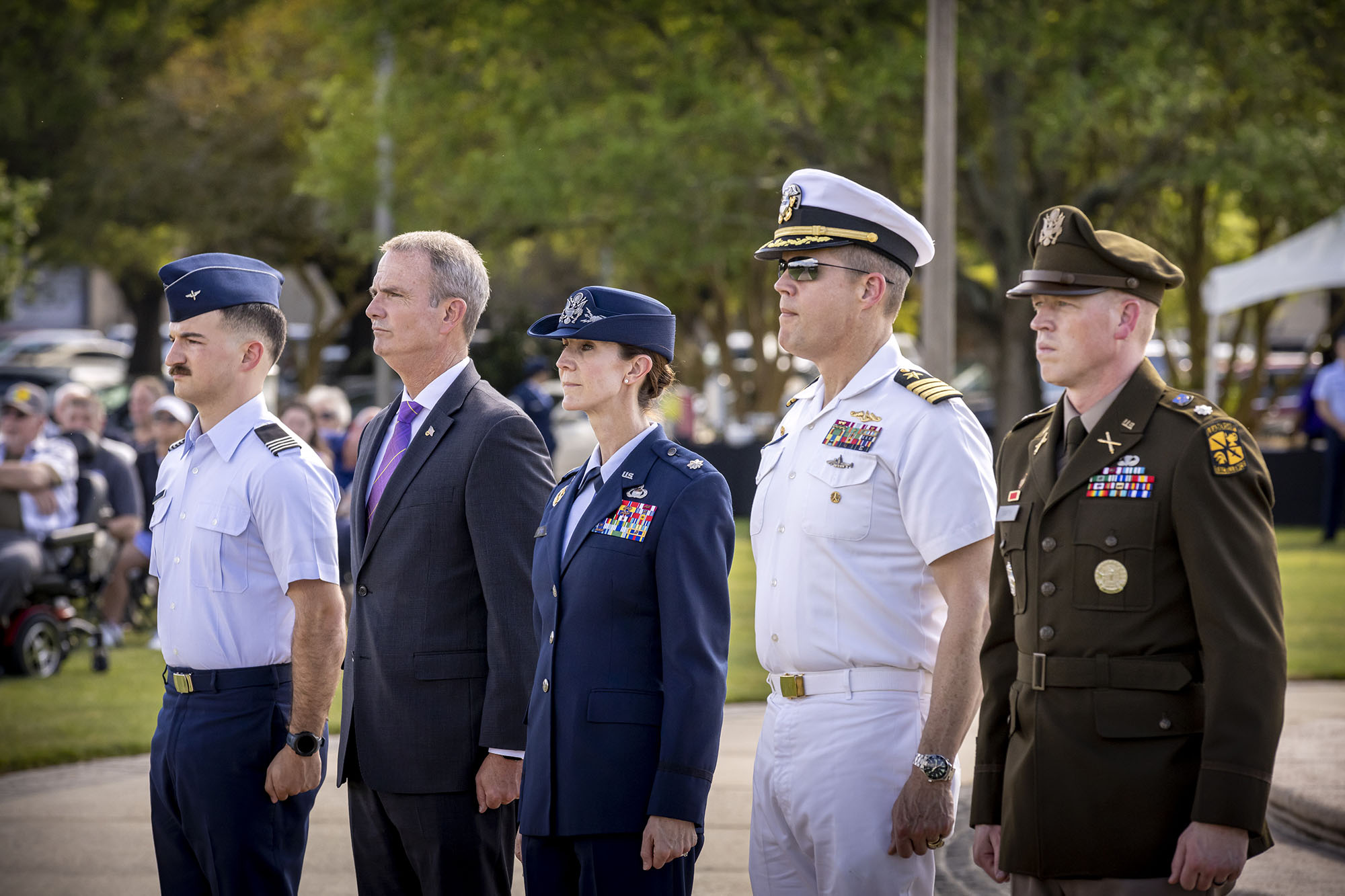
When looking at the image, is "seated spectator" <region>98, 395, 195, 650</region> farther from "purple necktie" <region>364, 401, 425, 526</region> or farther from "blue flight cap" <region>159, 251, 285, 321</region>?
"purple necktie" <region>364, 401, 425, 526</region>

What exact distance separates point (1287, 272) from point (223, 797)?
52.6ft

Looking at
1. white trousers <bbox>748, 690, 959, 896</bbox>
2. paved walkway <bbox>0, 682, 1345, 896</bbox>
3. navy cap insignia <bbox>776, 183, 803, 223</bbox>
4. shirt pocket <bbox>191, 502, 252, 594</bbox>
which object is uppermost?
navy cap insignia <bbox>776, 183, 803, 223</bbox>

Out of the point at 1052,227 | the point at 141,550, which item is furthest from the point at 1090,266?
the point at 141,550

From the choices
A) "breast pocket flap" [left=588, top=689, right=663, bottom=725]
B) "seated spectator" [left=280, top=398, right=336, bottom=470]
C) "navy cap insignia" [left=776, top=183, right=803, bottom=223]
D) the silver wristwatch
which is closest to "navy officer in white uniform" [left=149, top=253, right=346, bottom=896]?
"breast pocket flap" [left=588, top=689, right=663, bottom=725]

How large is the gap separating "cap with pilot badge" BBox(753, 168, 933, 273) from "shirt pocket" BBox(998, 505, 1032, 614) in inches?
29.1

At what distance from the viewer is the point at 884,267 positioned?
366 cm

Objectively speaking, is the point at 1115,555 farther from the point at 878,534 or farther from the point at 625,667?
the point at 625,667

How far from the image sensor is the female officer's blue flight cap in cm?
359

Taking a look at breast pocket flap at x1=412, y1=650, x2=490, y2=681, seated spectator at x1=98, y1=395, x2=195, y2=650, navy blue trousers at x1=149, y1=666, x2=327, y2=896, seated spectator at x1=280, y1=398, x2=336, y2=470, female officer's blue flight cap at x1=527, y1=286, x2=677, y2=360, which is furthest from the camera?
seated spectator at x1=280, y1=398, x2=336, y2=470

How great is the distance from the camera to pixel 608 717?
11.1 feet

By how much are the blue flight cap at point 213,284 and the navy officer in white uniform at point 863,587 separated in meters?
1.41

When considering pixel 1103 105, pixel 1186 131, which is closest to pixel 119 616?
pixel 1103 105

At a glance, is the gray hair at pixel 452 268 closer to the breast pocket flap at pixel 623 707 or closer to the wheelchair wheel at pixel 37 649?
the breast pocket flap at pixel 623 707

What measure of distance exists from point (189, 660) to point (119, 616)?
7.97m
